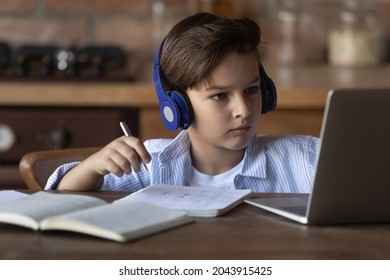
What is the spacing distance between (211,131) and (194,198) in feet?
1.02

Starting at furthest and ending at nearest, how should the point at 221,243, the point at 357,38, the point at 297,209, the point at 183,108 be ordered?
the point at 357,38 < the point at 183,108 < the point at 297,209 < the point at 221,243

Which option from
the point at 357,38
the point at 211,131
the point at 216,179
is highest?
the point at 357,38

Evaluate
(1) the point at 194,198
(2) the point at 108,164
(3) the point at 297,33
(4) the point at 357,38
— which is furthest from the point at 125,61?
(1) the point at 194,198

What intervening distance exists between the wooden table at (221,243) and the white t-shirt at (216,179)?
453 millimetres

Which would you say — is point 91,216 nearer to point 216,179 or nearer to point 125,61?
point 216,179

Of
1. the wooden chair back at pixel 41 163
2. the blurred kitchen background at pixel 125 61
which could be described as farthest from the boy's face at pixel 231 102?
the blurred kitchen background at pixel 125 61

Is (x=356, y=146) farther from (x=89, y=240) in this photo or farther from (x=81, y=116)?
(x=81, y=116)

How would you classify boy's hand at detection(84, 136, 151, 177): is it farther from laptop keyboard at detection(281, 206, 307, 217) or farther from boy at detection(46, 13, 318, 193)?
laptop keyboard at detection(281, 206, 307, 217)

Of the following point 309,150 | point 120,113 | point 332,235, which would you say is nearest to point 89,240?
point 332,235

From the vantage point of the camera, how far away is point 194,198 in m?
1.42

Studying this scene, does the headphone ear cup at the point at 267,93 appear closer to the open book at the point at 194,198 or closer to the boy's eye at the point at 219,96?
the boy's eye at the point at 219,96

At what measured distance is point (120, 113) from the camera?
97.8 inches

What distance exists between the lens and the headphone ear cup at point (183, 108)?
1665 mm

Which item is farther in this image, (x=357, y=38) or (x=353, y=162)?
(x=357, y=38)
